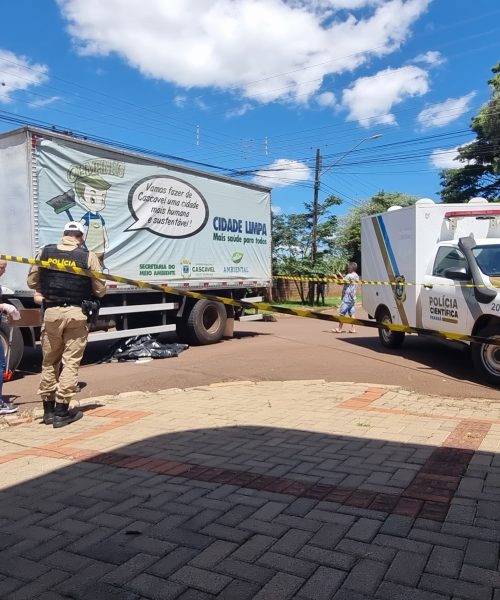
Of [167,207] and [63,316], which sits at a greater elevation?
[167,207]

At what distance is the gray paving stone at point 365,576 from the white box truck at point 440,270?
16.5ft

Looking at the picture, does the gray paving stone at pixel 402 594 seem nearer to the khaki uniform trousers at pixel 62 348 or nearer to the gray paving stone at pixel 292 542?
the gray paving stone at pixel 292 542

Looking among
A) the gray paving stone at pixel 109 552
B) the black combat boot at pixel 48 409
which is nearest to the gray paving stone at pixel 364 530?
the gray paving stone at pixel 109 552

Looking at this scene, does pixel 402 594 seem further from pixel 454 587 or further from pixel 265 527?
pixel 265 527

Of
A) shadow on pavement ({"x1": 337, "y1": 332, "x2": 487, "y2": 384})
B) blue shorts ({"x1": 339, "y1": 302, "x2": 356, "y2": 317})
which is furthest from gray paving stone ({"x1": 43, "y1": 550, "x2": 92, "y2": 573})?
blue shorts ({"x1": 339, "y1": 302, "x2": 356, "y2": 317})

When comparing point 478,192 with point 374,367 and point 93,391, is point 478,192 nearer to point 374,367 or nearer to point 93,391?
point 374,367

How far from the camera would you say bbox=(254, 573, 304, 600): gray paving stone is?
2.47m

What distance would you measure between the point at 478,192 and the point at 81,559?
35476 millimetres

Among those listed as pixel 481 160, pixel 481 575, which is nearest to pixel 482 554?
pixel 481 575

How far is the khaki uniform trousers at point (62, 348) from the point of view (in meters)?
5.34

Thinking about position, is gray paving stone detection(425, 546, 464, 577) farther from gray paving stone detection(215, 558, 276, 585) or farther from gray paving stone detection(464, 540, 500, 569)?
gray paving stone detection(215, 558, 276, 585)

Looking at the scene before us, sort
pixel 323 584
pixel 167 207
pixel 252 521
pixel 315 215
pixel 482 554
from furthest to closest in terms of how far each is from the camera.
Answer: pixel 315 215 < pixel 167 207 < pixel 252 521 < pixel 482 554 < pixel 323 584

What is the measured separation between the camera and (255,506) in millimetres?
3432

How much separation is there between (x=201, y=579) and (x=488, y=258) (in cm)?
642
